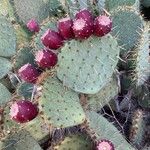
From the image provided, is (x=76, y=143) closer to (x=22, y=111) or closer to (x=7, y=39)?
(x=22, y=111)

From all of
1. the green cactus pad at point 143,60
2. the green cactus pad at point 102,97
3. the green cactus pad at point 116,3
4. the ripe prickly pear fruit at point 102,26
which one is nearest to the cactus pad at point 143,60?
the green cactus pad at point 143,60

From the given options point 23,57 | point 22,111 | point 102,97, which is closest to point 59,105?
point 22,111

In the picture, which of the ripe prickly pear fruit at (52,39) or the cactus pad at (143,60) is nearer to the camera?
the ripe prickly pear fruit at (52,39)

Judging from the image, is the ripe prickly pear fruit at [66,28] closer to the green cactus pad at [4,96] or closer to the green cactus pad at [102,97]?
the green cactus pad at [102,97]

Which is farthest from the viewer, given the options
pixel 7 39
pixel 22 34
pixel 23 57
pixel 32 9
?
pixel 22 34

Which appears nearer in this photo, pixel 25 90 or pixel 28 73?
pixel 28 73

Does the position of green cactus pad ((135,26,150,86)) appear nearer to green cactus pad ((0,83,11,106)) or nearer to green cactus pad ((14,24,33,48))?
green cactus pad ((0,83,11,106))
